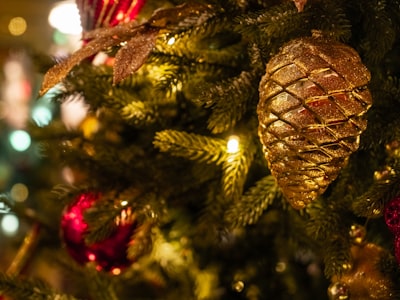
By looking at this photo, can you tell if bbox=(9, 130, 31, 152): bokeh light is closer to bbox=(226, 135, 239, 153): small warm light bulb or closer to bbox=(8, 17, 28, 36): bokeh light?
bbox=(8, 17, 28, 36): bokeh light

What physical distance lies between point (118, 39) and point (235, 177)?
182 mm

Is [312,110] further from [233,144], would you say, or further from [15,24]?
[15,24]

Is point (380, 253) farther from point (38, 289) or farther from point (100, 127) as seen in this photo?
point (100, 127)

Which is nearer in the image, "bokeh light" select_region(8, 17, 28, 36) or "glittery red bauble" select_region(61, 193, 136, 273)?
"glittery red bauble" select_region(61, 193, 136, 273)

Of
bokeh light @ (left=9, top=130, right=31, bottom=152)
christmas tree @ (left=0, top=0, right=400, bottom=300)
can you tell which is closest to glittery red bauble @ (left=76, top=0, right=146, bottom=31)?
christmas tree @ (left=0, top=0, right=400, bottom=300)

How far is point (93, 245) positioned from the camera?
73cm

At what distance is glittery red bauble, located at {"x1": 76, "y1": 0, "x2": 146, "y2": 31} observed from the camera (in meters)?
0.69

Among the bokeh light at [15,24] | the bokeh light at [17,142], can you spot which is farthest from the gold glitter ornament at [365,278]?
the bokeh light at [15,24]

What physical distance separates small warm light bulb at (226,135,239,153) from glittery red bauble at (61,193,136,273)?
0.17 m

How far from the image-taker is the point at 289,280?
0.94 m

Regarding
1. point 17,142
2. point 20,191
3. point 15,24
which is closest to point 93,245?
point 20,191

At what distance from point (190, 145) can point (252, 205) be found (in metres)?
0.09

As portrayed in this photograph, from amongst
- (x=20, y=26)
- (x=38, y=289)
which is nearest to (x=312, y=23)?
(x=38, y=289)

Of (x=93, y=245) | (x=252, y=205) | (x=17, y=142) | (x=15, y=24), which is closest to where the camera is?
(x=252, y=205)
